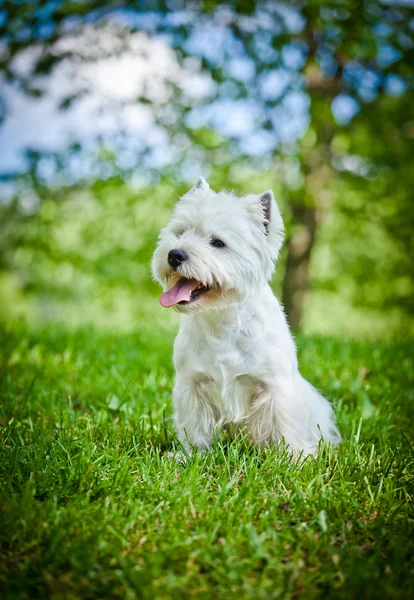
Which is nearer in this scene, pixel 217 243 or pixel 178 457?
pixel 178 457

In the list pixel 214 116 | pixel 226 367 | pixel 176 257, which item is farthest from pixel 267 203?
pixel 214 116

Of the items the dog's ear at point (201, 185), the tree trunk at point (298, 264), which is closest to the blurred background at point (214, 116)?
the tree trunk at point (298, 264)

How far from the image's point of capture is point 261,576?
77.6 inches

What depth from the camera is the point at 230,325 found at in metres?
3.04

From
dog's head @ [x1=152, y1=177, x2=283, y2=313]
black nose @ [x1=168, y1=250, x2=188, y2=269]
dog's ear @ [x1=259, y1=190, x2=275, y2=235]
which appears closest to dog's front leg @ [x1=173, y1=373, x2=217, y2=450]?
dog's head @ [x1=152, y1=177, x2=283, y2=313]

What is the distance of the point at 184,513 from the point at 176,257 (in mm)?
1294

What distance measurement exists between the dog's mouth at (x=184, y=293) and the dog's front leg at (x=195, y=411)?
490mm

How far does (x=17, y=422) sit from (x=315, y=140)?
6.17 meters

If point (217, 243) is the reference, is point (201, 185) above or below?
above

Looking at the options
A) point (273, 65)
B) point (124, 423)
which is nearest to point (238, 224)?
point (124, 423)

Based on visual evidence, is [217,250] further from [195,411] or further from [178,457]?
[178,457]

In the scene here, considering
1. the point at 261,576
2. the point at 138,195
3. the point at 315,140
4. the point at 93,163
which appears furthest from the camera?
the point at 138,195

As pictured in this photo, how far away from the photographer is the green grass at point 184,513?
6.30ft

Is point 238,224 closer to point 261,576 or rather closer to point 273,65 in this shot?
point 261,576
